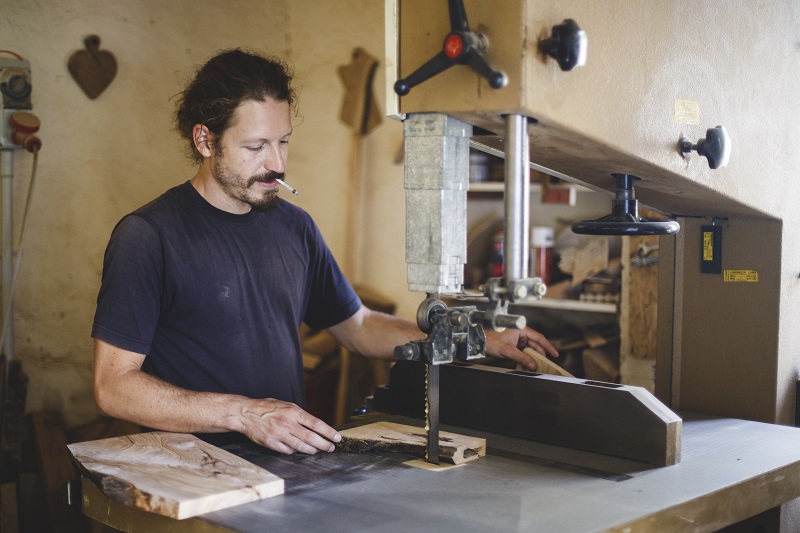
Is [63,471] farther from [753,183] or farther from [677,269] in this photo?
[753,183]

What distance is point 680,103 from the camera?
1603mm

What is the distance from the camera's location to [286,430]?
162 cm

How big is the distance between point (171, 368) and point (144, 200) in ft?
5.54

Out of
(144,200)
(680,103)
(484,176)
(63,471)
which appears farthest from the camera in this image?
(484,176)

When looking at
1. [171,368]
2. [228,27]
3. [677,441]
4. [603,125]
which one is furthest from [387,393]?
[228,27]

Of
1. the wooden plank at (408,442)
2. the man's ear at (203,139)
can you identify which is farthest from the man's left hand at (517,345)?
the man's ear at (203,139)

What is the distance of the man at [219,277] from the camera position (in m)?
1.85

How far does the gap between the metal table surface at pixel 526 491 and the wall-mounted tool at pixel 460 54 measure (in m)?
0.62

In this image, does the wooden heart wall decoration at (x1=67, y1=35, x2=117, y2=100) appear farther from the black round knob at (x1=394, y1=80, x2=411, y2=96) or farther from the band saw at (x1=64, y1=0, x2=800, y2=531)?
the black round knob at (x1=394, y1=80, x2=411, y2=96)

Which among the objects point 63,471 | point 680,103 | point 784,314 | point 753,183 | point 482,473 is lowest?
point 63,471

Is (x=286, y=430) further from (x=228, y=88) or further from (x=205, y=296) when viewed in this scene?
(x=228, y=88)

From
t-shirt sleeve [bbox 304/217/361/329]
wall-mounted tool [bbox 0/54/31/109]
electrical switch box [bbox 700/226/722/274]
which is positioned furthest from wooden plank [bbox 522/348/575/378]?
wall-mounted tool [bbox 0/54/31/109]

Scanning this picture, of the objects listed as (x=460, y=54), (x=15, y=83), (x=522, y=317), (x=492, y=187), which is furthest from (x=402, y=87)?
(x=492, y=187)

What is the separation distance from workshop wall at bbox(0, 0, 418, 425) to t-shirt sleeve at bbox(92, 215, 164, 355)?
141 cm
